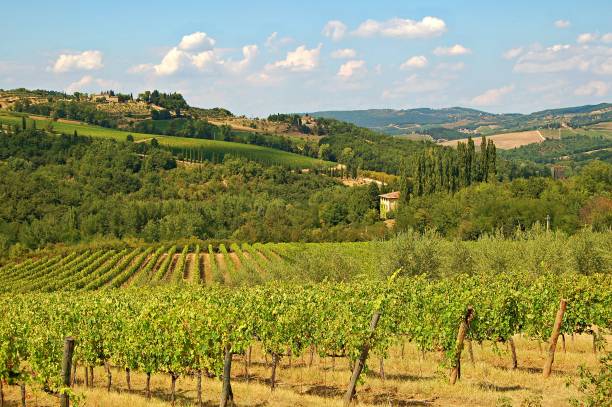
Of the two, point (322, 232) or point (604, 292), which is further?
point (322, 232)

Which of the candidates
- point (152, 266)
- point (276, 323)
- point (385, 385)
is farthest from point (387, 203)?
point (276, 323)

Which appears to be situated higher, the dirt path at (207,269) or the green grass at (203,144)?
the green grass at (203,144)

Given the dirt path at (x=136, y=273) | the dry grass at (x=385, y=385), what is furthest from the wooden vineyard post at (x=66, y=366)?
the dirt path at (x=136, y=273)

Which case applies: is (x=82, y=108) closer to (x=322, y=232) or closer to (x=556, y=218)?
(x=322, y=232)

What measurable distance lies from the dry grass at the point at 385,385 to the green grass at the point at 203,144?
5191 inches

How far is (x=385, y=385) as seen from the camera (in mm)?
19844

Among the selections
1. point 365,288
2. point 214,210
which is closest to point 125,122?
point 214,210

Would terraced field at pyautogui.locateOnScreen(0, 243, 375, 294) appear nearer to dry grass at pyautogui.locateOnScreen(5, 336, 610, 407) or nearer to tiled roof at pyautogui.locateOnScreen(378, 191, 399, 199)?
dry grass at pyautogui.locateOnScreen(5, 336, 610, 407)

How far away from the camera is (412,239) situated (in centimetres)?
4425

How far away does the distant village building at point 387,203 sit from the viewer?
10556 centimetres

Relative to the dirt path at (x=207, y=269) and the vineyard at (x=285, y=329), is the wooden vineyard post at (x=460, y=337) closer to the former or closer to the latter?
the vineyard at (x=285, y=329)

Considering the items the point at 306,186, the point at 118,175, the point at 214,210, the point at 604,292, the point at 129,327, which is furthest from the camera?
the point at 306,186

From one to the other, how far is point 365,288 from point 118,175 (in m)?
A: 115

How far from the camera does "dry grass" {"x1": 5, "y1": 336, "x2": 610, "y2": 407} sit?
17.4 metres
